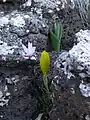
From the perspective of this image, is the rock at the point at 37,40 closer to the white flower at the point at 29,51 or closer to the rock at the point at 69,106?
the white flower at the point at 29,51

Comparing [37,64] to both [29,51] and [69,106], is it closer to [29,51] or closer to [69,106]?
[29,51]

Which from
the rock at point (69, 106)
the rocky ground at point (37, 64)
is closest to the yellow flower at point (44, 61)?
the rocky ground at point (37, 64)

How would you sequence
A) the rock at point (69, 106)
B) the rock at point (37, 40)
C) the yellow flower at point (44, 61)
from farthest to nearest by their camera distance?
the rock at point (37, 40)
the yellow flower at point (44, 61)
the rock at point (69, 106)

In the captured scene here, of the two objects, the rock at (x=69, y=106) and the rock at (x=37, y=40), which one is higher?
the rock at (x=37, y=40)

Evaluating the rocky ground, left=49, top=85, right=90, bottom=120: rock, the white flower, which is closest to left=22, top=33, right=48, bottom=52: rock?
the rocky ground

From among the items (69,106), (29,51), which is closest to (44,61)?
(29,51)

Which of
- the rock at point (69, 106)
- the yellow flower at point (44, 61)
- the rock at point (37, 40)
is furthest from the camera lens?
the rock at point (37, 40)
